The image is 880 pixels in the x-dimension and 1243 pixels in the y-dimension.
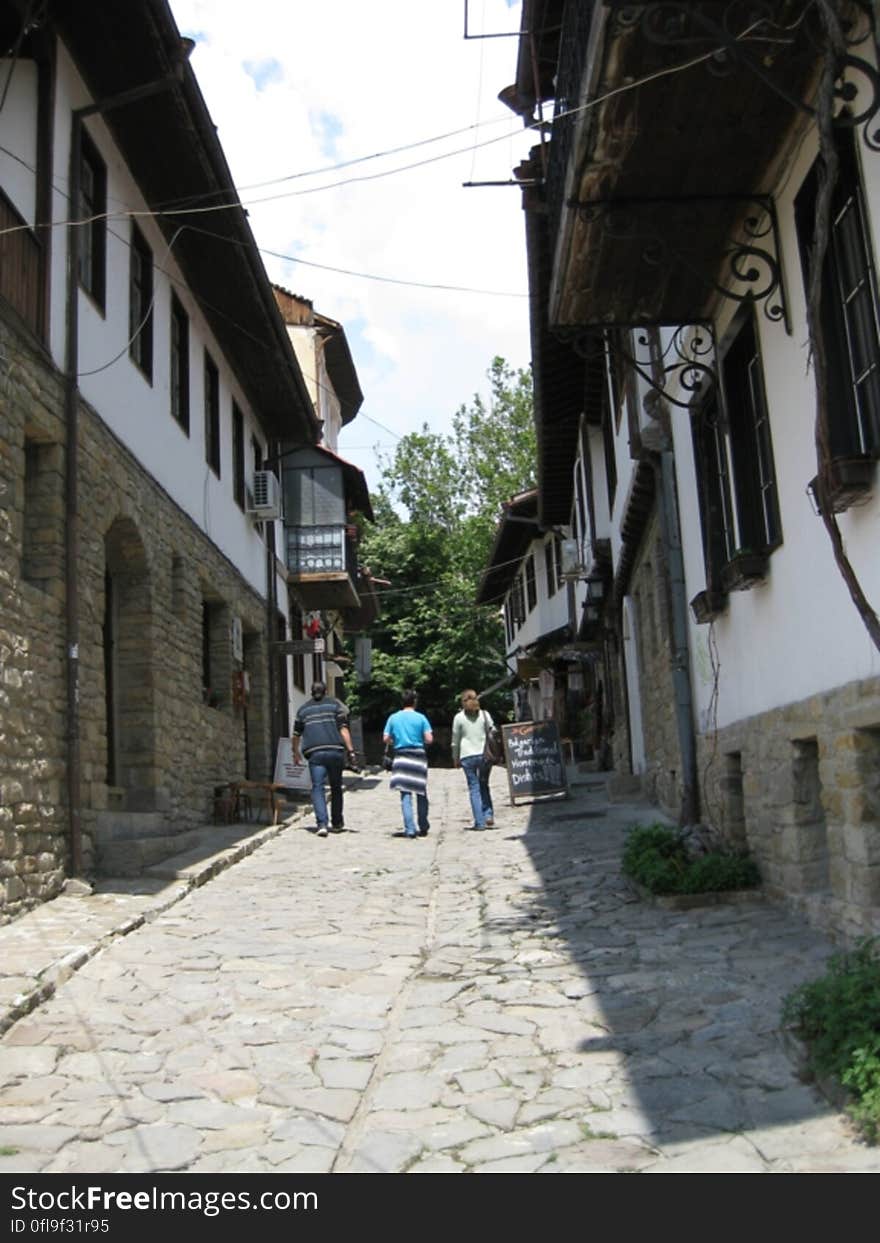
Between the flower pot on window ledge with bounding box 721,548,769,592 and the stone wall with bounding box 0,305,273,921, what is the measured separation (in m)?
4.45

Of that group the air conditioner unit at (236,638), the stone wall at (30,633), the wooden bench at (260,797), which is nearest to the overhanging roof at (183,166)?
the stone wall at (30,633)

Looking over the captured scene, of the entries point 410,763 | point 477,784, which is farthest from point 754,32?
point 477,784

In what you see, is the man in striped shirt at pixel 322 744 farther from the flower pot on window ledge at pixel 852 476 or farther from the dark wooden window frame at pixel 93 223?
the flower pot on window ledge at pixel 852 476

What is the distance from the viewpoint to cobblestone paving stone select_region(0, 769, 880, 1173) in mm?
3688

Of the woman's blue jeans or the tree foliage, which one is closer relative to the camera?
the woman's blue jeans

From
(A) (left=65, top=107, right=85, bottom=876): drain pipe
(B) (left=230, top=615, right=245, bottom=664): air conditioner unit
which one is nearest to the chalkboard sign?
(B) (left=230, top=615, right=245, bottom=664): air conditioner unit

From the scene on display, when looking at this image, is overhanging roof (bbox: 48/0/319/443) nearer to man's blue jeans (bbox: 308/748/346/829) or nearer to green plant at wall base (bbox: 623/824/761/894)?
man's blue jeans (bbox: 308/748/346/829)

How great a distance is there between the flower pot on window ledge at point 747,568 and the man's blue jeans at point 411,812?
21.4 feet

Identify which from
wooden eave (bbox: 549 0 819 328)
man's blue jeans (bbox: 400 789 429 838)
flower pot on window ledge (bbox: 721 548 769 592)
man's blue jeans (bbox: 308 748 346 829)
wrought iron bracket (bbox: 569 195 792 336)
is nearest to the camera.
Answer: wooden eave (bbox: 549 0 819 328)

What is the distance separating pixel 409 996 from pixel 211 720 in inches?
338

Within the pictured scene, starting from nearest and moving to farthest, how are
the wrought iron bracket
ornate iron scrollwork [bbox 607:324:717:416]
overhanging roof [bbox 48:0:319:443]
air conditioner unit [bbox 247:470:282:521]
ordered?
the wrought iron bracket
ornate iron scrollwork [bbox 607:324:717:416]
overhanging roof [bbox 48:0:319:443]
air conditioner unit [bbox 247:470:282:521]

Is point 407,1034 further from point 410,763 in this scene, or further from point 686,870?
point 410,763

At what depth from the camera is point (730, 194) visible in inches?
237
